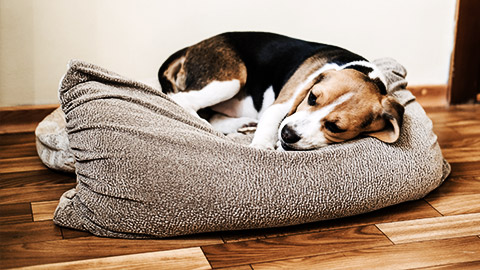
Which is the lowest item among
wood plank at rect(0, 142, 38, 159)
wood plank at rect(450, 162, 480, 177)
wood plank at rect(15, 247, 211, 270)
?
wood plank at rect(0, 142, 38, 159)

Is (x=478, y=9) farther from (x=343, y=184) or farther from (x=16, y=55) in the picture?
(x=16, y=55)

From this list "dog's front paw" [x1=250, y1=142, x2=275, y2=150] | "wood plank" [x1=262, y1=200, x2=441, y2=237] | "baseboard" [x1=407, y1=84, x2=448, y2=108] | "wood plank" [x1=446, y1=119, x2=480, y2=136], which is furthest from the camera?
"baseboard" [x1=407, y1=84, x2=448, y2=108]

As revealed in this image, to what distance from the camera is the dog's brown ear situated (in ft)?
8.55

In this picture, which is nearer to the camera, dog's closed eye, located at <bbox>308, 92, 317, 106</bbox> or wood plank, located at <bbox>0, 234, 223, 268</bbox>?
wood plank, located at <bbox>0, 234, 223, 268</bbox>

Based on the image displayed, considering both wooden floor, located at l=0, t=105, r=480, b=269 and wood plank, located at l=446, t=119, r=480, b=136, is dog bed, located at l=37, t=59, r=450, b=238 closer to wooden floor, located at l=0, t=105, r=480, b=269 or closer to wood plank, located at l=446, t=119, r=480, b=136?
wooden floor, located at l=0, t=105, r=480, b=269

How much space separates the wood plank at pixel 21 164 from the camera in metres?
3.12

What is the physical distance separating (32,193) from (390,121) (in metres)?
1.72

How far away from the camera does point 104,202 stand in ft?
7.61

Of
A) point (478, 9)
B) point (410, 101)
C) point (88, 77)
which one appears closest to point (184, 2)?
point (88, 77)

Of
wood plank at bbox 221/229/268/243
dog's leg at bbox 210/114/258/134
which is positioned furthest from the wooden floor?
dog's leg at bbox 210/114/258/134

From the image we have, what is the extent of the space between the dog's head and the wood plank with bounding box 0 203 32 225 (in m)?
1.18

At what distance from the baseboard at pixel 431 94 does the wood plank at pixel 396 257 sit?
2.25 metres

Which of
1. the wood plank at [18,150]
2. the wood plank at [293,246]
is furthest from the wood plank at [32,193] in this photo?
the wood plank at [293,246]

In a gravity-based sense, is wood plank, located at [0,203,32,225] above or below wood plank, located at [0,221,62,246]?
below
